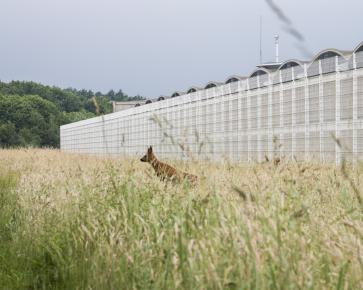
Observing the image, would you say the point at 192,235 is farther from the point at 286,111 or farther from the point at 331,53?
the point at 331,53

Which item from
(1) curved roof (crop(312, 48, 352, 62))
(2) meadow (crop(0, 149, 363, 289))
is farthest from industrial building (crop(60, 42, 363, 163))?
(2) meadow (crop(0, 149, 363, 289))

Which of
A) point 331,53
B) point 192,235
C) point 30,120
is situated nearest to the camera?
point 192,235

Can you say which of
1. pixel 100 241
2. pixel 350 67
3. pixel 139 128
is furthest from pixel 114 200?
pixel 139 128

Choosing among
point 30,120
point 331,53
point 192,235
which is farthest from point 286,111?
point 30,120

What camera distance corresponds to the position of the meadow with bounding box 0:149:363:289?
201cm

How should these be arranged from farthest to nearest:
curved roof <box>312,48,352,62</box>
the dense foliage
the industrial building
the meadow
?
the dense foliage < curved roof <box>312,48,352,62</box> < the industrial building < the meadow

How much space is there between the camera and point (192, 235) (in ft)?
8.56

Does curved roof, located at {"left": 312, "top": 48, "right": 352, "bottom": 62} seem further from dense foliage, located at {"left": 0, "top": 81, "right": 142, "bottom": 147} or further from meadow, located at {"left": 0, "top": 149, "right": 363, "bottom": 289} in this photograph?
dense foliage, located at {"left": 0, "top": 81, "right": 142, "bottom": 147}

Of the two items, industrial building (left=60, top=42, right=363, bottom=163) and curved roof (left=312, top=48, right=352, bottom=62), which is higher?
curved roof (left=312, top=48, right=352, bottom=62)

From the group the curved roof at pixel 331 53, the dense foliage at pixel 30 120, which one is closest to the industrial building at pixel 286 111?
the curved roof at pixel 331 53

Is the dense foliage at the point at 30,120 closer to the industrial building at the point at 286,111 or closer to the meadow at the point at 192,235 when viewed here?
the industrial building at the point at 286,111

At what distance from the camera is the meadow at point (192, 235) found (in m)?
2.01

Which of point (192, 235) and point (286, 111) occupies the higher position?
point (286, 111)

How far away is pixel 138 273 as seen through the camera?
2.71m
